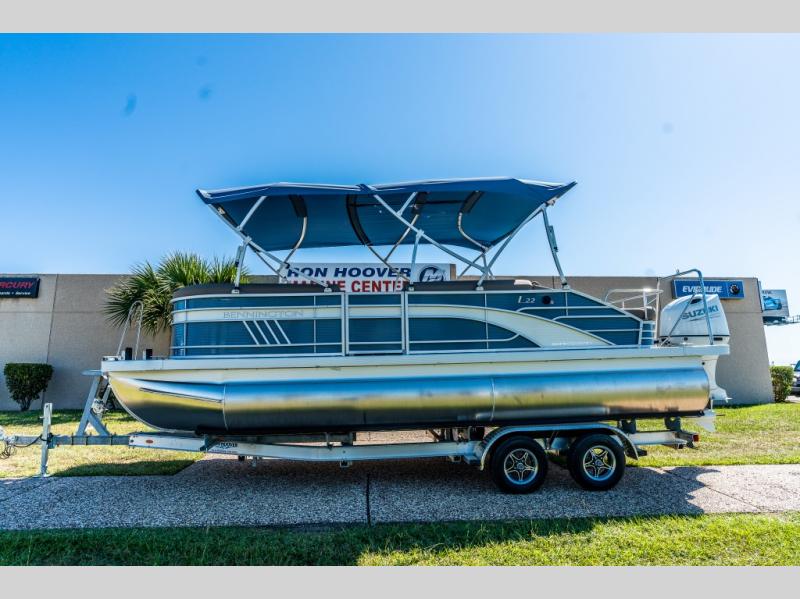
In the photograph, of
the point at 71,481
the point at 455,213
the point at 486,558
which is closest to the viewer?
the point at 486,558

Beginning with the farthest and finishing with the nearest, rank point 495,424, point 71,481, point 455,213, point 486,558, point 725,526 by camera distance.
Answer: point 455,213, point 71,481, point 495,424, point 725,526, point 486,558

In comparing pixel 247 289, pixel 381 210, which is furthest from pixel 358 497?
pixel 381 210

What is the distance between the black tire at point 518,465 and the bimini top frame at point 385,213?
1.99 meters

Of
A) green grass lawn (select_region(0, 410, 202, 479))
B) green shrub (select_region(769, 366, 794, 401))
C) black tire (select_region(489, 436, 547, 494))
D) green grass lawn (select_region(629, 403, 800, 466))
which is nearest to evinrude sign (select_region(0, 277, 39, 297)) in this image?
green grass lawn (select_region(0, 410, 202, 479))

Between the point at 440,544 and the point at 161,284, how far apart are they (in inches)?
404

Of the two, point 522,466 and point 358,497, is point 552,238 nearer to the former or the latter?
point 522,466

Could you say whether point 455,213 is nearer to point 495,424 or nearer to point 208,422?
point 495,424

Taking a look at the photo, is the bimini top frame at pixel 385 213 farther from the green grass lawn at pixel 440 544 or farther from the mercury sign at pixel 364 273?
the mercury sign at pixel 364 273

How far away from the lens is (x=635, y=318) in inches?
239

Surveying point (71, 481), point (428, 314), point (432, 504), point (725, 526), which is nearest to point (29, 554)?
point (71, 481)

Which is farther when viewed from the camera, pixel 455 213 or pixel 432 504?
pixel 455 213

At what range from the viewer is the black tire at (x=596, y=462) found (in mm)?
5840

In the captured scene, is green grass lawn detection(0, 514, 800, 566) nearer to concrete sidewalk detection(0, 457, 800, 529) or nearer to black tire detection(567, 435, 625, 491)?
concrete sidewalk detection(0, 457, 800, 529)

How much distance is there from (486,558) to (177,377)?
3.86 meters
